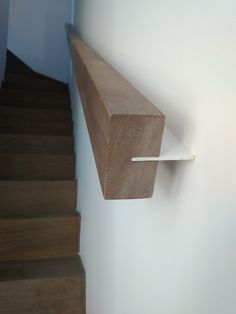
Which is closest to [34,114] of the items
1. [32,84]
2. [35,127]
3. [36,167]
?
[35,127]

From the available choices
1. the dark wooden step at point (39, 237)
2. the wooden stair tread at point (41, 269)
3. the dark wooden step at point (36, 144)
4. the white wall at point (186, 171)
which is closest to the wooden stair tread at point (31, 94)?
the dark wooden step at point (36, 144)

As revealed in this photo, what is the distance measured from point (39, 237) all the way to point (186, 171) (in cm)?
136

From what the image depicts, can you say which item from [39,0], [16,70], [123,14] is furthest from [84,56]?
[39,0]

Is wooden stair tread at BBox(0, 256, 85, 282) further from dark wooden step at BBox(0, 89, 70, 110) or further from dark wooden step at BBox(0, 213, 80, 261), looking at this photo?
dark wooden step at BBox(0, 89, 70, 110)

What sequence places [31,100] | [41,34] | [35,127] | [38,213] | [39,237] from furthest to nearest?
1. [41,34]
2. [31,100]
3. [35,127]
4. [38,213]
5. [39,237]

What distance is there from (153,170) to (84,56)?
592 mm

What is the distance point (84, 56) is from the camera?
96cm

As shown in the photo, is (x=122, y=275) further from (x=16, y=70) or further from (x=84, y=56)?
(x=16, y=70)

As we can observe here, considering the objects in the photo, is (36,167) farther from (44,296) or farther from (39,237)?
(44,296)

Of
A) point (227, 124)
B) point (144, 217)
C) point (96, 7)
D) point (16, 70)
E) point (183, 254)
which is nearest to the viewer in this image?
point (227, 124)

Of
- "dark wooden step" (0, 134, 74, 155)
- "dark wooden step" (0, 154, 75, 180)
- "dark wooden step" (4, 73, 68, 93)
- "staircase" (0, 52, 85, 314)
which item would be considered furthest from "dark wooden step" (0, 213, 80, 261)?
"dark wooden step" (4, 73, 68, 93)

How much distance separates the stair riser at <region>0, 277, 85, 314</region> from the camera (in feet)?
4.82

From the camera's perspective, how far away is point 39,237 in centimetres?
170

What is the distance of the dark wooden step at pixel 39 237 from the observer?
166cm
